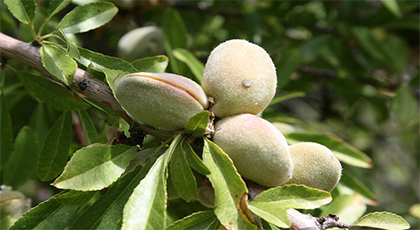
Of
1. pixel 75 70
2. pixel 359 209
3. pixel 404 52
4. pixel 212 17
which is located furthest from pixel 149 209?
pixel 404 52

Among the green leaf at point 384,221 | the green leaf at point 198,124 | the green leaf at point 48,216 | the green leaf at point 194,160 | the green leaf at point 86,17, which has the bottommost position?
the green leaf at point 384,221

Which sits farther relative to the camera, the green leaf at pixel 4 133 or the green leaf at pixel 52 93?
the green leaf at pixel 4 133

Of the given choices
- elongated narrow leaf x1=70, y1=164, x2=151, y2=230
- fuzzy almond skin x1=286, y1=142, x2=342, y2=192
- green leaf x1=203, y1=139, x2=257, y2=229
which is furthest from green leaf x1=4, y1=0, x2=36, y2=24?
fuzzy almond skin x1=286, y1=142, x2=342, y2=192

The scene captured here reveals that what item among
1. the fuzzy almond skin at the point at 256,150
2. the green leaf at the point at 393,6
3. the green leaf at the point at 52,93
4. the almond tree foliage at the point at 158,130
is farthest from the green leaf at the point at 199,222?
the green leaf at the point at 393,6

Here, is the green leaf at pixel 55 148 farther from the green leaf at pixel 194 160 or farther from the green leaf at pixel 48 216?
the green leaf at pixel 194 160

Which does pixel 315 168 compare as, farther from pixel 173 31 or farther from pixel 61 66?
pixel 173 31

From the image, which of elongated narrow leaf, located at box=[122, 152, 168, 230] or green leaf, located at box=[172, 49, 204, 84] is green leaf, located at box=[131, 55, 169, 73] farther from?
elongated narrow leaf, located at box=[122, 152, 168, 230]
